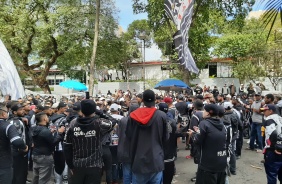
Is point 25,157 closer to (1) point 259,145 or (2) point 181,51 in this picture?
(2) point 181,51

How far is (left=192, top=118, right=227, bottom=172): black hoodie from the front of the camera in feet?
15.1

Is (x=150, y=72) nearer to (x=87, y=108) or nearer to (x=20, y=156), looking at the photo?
(x=20, y=156)

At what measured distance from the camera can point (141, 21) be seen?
39938mm

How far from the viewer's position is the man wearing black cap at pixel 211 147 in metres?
4.62

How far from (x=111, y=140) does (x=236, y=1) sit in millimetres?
19480

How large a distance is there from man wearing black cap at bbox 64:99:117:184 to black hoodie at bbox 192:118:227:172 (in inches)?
56.7

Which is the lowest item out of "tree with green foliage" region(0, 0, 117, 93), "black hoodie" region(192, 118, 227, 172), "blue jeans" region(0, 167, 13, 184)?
"blue jeans" region(0, 167, 13, 184)

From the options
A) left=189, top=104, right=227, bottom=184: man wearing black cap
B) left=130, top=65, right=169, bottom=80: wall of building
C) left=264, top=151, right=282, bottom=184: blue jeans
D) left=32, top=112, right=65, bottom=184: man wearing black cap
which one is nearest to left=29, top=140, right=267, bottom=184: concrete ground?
left=264, top=151, right=282, bottom=184: blue jeans

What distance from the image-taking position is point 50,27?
22734 mm

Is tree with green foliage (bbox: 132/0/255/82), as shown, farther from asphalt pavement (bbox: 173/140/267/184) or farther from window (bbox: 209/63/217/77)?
asphalt pavement (bbox: 173/140/267/184)

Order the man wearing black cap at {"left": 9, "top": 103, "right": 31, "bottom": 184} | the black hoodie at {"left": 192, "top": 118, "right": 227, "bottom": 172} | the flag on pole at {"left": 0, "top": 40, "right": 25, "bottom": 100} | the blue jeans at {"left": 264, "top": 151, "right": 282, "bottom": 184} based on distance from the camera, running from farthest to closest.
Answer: the flag on pole at {"left": 0, "top": 40, "right": 25, "bottom": 100}
the man wearing black cap at {"left": 9, "top": 103, "right": 31, "bottom": 184}
the blue jeans at {"left": 264, "top": 151, "right": 282, "bottom": 184}
the black hoodie at {"left": 192, "top": 118, "right": 227, "bottom": 172}

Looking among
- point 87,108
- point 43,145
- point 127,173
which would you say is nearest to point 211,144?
point 127,173

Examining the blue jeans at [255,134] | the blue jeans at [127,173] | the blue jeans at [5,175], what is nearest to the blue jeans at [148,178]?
the blue jeans at [127,173]

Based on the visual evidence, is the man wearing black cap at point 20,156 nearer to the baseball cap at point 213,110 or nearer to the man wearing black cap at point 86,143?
the man wearing black cap at point 86,143
